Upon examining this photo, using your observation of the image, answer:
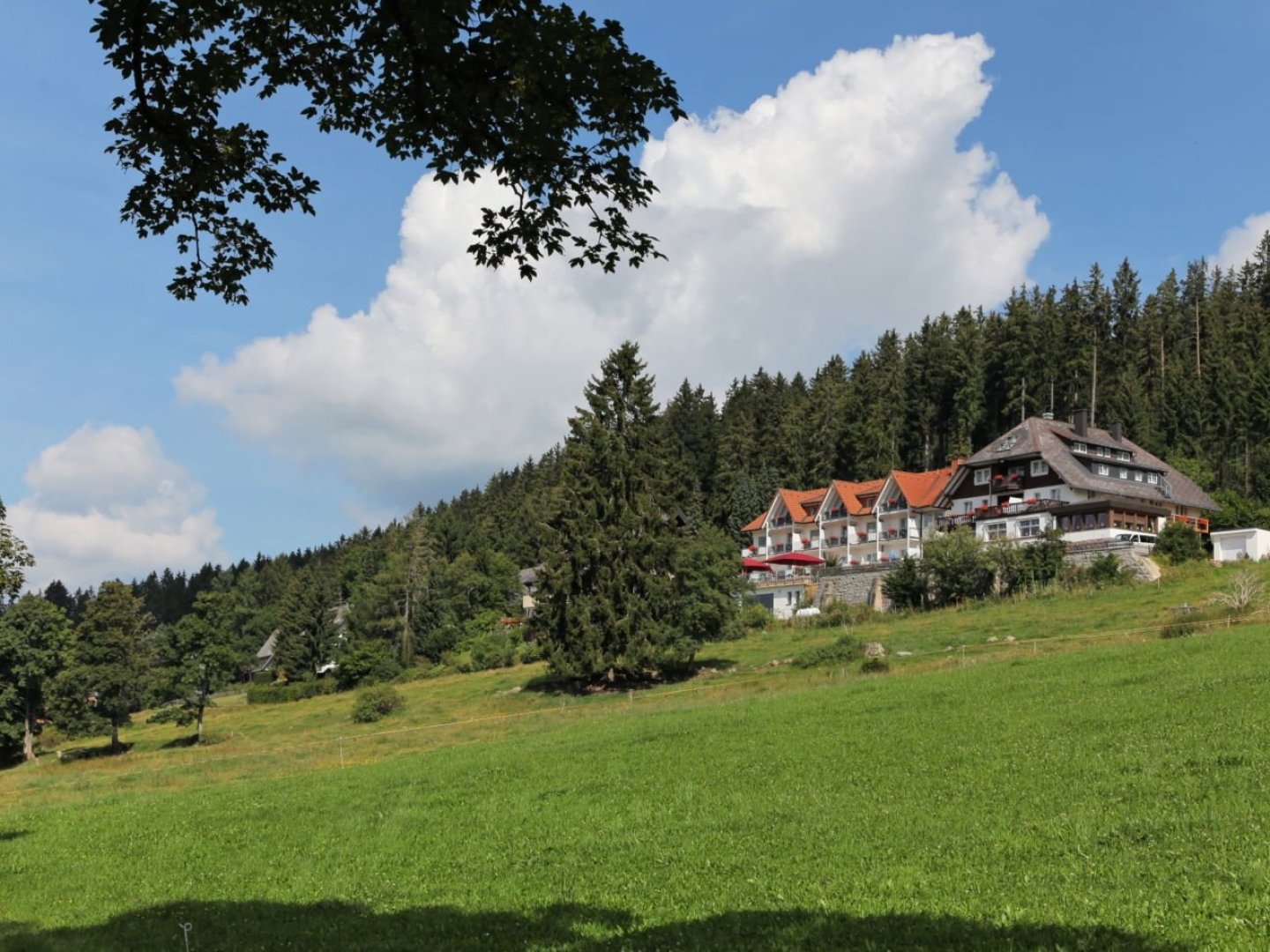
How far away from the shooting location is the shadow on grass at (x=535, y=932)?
32.2 feet

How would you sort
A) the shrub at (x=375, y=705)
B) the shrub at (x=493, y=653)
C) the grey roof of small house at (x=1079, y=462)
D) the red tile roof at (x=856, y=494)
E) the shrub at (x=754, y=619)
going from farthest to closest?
the red tile roof at (x=856, y=494), the shrub at (x=493, y=653), the grey roof of small house at (x=1079, y=462), the shrub at (x=754, y=619), the shrub at (x=375, y=705)

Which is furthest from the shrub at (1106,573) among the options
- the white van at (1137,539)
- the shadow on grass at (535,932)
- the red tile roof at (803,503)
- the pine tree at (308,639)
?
the pine tree at (308,639)

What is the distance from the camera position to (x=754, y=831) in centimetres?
1706

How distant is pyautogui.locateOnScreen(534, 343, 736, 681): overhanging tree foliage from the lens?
57156 millimetres

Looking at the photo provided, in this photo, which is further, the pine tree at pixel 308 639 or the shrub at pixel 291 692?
the pine tree at pixel 308 639

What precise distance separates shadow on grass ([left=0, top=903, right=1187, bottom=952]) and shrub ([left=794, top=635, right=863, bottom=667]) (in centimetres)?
Result: 3783

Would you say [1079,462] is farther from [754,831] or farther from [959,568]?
[754,831]

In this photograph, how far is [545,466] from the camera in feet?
594

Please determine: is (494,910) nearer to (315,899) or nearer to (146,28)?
(315,899)

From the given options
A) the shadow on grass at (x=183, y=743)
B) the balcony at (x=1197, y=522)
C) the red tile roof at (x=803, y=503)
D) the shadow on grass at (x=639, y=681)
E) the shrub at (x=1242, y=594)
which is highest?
the red tile roof at (x=803, y=503)

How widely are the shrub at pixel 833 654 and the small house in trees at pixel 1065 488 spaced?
26166mm

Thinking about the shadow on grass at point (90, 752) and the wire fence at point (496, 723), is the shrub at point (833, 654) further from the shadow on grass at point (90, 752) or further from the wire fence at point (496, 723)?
the shadow on grass at point (90, 752)

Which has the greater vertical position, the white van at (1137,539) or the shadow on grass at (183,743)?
the white van at (1137,539)

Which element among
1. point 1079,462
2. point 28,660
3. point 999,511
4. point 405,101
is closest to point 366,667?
point 28,660
